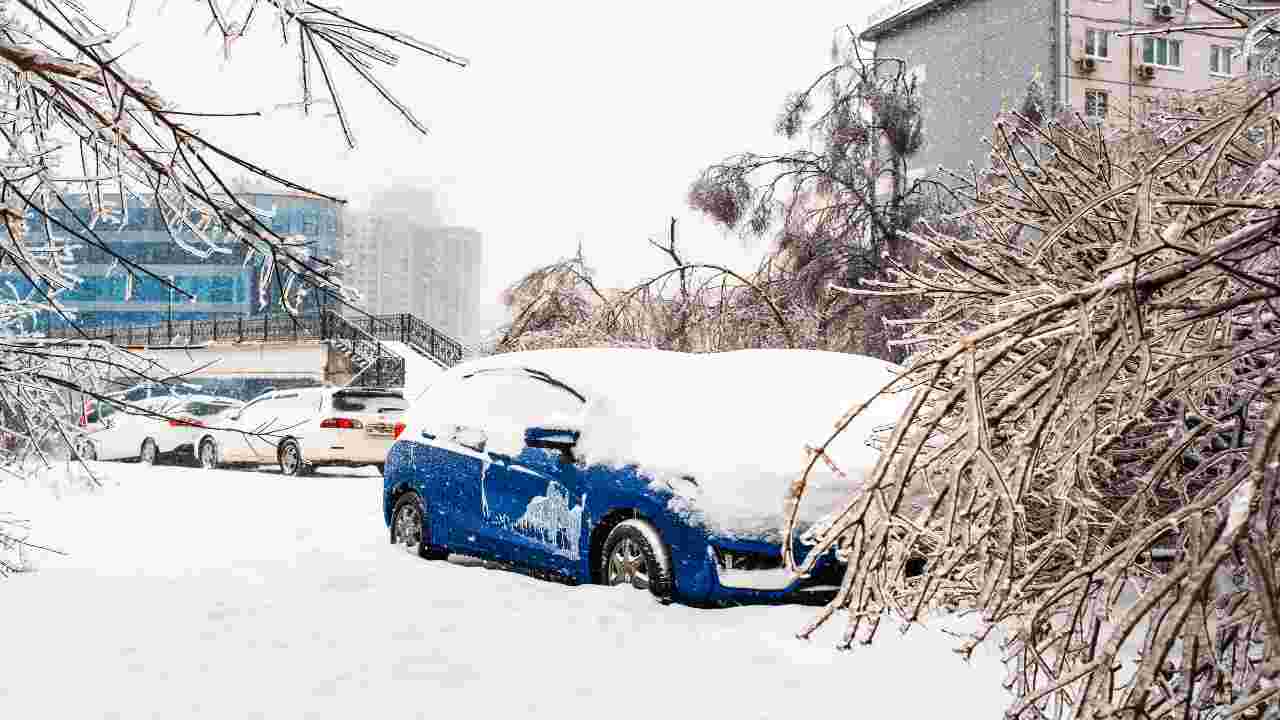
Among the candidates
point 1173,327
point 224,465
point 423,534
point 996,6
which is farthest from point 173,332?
point 1173,327

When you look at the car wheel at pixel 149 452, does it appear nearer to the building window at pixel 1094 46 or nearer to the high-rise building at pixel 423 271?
the building window at pixel 1094 46

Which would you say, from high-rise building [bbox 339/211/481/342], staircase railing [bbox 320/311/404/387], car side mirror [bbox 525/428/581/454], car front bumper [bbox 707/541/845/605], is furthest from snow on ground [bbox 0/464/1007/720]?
high-rise building [bbox 339/211/481/342]

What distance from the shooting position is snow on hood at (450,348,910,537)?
727 centimetres

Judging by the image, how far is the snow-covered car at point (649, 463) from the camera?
724cm

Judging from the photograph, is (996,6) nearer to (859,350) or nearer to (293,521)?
(859,350)

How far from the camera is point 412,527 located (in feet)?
32.9

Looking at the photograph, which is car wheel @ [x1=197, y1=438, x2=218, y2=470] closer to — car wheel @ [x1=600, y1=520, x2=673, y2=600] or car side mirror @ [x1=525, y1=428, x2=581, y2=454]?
car side mirror @ [x1=525, y1=428, x2=581, y2=454]

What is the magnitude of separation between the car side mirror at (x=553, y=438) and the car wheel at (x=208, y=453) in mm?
17886

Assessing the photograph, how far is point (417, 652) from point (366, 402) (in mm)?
15909

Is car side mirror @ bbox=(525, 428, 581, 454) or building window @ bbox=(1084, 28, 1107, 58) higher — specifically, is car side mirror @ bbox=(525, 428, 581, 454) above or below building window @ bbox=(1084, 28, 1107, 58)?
below

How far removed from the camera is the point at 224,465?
26.0 meters

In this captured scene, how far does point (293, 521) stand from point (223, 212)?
8.90 meters

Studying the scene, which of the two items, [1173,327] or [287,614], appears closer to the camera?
[1173,327]

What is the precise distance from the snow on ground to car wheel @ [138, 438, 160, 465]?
17.8 meters
